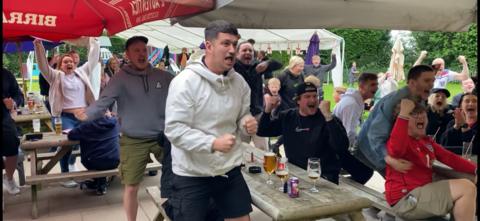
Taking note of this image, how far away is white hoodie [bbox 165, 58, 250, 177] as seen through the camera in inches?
91.5

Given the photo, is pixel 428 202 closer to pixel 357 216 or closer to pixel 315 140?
pixel 357 216

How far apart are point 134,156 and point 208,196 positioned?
4.51 feet

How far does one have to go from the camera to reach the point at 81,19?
3305 millimetres

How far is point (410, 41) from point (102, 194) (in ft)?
122

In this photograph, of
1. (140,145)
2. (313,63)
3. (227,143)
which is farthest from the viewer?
(313,63)

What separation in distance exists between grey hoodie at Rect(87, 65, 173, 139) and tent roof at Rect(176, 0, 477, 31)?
2.01 ft

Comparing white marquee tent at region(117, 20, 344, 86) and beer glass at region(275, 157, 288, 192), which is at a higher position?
white marquee tent at region(117, 20, 344, 86)

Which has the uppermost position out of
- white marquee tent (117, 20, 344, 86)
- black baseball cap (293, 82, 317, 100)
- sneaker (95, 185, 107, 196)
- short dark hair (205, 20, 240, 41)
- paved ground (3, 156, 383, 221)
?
white marquee tent (117, 20, 344, 86)

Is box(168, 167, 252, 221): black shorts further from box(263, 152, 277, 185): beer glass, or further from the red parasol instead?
the red parasol

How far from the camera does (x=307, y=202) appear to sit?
2.58 meters

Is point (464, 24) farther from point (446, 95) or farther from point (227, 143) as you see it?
point (227, 143)

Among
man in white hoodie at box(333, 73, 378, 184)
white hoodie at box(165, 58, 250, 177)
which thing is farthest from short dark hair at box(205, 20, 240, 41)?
man in white hoodie at box(333, 73, 378, 184)

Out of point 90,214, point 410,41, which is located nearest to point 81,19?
point 90,214

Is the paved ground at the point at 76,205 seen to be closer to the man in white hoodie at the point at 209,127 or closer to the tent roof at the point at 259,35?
the man in white hoodie at the point at 209,127
